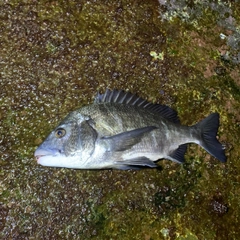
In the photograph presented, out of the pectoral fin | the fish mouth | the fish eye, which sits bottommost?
the fish mouth

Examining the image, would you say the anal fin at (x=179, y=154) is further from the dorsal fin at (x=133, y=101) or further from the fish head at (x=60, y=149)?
the fish head at (x=60, y=149)

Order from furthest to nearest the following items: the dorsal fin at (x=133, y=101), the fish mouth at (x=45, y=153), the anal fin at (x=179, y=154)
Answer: the anal fin at (x=179, y=154) < the dorsal fin at (x=133, y=101) < the fish mouth at (x=45, y=153)

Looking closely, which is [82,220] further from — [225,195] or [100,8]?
[100,8]

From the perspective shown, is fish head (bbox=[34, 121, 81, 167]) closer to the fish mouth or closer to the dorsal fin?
the fish mouth

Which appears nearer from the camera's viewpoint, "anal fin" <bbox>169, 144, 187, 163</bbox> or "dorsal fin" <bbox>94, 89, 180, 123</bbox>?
"dorsal fin" <bbox>94, 89, 180, 123</bbox>

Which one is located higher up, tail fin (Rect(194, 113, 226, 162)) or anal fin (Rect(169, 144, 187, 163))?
tail fin (Rect(194, 113, 226, 162))

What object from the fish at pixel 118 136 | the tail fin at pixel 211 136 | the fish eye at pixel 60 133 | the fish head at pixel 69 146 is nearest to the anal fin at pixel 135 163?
the fish at pixel 118 136

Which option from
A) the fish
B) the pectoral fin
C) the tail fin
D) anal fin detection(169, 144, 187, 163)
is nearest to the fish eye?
the fish

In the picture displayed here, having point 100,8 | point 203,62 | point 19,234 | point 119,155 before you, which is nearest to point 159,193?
point 119,155
